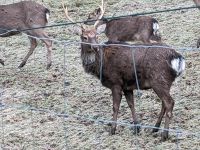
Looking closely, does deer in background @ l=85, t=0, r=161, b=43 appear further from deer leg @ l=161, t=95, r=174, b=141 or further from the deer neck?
deer leg @ l=161, t=95, r=174, b=141

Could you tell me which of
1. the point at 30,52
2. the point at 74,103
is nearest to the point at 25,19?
the point at 30,52

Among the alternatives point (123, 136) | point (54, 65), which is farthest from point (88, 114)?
point (54, 65)

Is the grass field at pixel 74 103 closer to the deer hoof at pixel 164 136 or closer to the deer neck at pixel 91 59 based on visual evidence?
the deer hoof at pixel 164 136

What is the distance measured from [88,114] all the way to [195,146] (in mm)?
1734

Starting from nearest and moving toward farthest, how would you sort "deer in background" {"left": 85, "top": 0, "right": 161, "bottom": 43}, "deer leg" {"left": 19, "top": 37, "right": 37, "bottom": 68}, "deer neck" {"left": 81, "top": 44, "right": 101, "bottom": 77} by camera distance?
"deer neck" {"left": 81, "top": 44, "right": 101, "bottom": 77} < "deer in background" {"left": 85, "top": 0, "right": 161, "bottom": 43} < "deer leg" {"left": 19, "top": 37, "right": 37, "bottom": 68}

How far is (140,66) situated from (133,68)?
10 cm

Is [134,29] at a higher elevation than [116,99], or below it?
higher

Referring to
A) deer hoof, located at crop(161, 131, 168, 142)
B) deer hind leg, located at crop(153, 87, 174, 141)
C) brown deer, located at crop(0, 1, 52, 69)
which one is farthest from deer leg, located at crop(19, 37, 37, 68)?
deer hoof, located at crop(161, 131, 168, 142)

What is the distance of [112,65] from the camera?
665 centimetres

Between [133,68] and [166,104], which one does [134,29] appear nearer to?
[133,68]

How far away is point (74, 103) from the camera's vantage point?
25.1 ft

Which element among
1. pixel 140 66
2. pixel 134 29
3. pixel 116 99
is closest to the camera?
pixel 140 66

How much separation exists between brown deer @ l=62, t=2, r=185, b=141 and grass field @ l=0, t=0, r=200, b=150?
27cm

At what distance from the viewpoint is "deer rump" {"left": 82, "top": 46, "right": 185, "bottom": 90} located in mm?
6234
